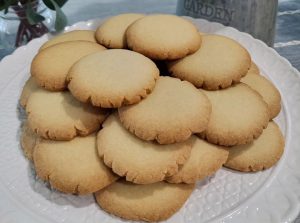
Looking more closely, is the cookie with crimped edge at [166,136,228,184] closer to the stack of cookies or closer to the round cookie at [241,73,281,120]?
the stack of cookies

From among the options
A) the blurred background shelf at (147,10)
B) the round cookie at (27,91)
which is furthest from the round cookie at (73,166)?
the blurred background shelf at (147,10)

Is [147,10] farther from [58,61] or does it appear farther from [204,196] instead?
[204,196]

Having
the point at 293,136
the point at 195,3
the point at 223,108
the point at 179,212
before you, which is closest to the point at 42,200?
the point at 179,212

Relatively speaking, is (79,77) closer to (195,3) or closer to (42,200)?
(42,200)

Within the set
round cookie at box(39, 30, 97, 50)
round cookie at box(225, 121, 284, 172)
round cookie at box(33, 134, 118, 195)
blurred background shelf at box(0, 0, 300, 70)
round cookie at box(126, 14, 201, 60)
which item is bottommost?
blurred background shelf at box(0, 0, 300, 70)

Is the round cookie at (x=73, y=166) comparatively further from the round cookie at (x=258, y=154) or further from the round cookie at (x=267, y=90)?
the round cookie at (x=267, y=90)

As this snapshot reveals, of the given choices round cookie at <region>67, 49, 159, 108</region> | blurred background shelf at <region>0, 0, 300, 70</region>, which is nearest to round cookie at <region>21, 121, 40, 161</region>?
round cookie at <region>67, 49, 159, 108</region>
